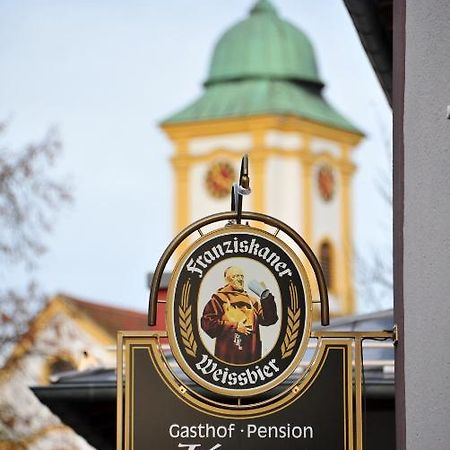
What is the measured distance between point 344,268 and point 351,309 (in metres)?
1.41

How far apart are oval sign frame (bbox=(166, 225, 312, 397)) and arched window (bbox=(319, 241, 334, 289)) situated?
197 ft

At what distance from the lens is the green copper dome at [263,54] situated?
7375 cm

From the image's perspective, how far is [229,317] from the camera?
361 inches

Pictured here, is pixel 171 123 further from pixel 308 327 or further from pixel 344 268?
pixel 308 327

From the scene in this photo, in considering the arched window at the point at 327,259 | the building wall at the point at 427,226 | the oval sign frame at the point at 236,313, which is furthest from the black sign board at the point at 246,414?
the arched window at the point at 327,259

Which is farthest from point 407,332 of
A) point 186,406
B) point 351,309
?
point 351,309

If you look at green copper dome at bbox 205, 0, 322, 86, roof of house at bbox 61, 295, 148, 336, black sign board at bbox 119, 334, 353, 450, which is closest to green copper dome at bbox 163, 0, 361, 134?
green copper dome at bbox 205, 0, 322, 86

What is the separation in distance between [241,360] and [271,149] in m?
61.3

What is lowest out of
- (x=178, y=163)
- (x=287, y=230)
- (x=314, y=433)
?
(x=314, y=433)

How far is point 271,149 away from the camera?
70375mm

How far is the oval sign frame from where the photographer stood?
9.15m

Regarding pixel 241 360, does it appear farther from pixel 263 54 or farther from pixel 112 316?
pixel 263 54

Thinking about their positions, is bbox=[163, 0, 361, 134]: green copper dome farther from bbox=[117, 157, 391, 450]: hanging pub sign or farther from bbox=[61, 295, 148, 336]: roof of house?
bbox=[117, 157, 391, 450]: hanging pub sign

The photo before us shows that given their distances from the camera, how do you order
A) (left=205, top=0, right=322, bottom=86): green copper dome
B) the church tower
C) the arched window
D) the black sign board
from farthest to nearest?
(left=205, top=0, right=322, bottom=86): green copper dome
the church tower
the arched window
the black sign board
